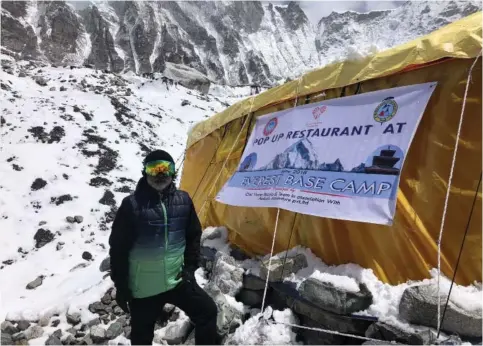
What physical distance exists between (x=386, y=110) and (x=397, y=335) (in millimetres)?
2105

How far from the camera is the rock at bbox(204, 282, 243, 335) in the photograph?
373 centimetres

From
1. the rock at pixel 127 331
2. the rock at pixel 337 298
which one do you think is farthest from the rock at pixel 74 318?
the rock at pixel 337 298

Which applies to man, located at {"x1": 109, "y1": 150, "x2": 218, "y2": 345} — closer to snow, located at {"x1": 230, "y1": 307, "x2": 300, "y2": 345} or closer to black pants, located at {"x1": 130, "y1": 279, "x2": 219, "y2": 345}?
black pants, located at {"x1": 130, "y1": 279, "x2": 219, "y2": 345}

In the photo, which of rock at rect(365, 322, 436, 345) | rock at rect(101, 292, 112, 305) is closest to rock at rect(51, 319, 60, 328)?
rock at rect(101, 292, 112, 305)

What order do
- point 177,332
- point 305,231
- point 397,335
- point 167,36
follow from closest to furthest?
1. point 397,335
2. point 177,332
3. point 305,231
4. point 167,36

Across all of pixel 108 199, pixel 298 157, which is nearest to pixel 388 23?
pixel 108 199

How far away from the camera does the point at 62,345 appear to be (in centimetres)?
438

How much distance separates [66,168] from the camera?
40.8ft

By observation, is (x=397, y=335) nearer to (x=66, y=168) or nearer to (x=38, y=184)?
(x=38, y=184)

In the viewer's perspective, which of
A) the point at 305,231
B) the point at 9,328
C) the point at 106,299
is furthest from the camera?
the point at 106,299

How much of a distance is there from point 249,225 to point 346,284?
2130mm

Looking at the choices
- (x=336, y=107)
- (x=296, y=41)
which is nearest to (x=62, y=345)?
(x=336, y=107)

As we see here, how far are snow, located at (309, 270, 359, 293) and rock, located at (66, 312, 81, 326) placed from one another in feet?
10.0

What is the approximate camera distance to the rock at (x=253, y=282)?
4289mm
